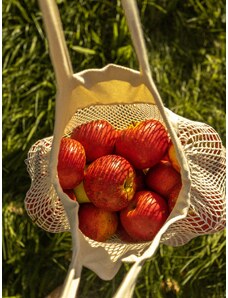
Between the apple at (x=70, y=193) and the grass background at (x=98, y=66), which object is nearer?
the apple at (x=70, y=193)

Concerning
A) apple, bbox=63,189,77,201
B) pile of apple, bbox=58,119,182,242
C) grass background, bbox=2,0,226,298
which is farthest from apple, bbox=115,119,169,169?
grass background, bbox=2,0,226,298

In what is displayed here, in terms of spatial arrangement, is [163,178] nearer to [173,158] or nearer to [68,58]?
[173,158]

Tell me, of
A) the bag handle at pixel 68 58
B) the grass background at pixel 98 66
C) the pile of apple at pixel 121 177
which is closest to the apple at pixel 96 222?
the pile of apple at pixel 121 177

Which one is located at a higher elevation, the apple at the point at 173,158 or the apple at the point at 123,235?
the apple at the point at 173,158

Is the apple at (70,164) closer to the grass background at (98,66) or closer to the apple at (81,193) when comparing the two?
Answer: the apple at (81,193)

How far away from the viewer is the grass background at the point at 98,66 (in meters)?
1.48

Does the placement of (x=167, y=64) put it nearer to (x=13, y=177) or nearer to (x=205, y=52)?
(x=205, y=52)

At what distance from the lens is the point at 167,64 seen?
164 centimetres

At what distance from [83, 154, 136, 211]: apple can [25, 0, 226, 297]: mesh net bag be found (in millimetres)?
49

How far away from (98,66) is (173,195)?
766 mm

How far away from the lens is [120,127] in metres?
1.06

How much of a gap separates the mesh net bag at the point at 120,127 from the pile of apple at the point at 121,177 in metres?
0.02

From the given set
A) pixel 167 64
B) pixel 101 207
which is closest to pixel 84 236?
pixel 101 207

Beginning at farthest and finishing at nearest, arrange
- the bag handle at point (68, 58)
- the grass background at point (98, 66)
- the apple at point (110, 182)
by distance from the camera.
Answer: the grass background at point (98, 66)
the apple at point (110, 182)
the bag handle at point (68, 58)
